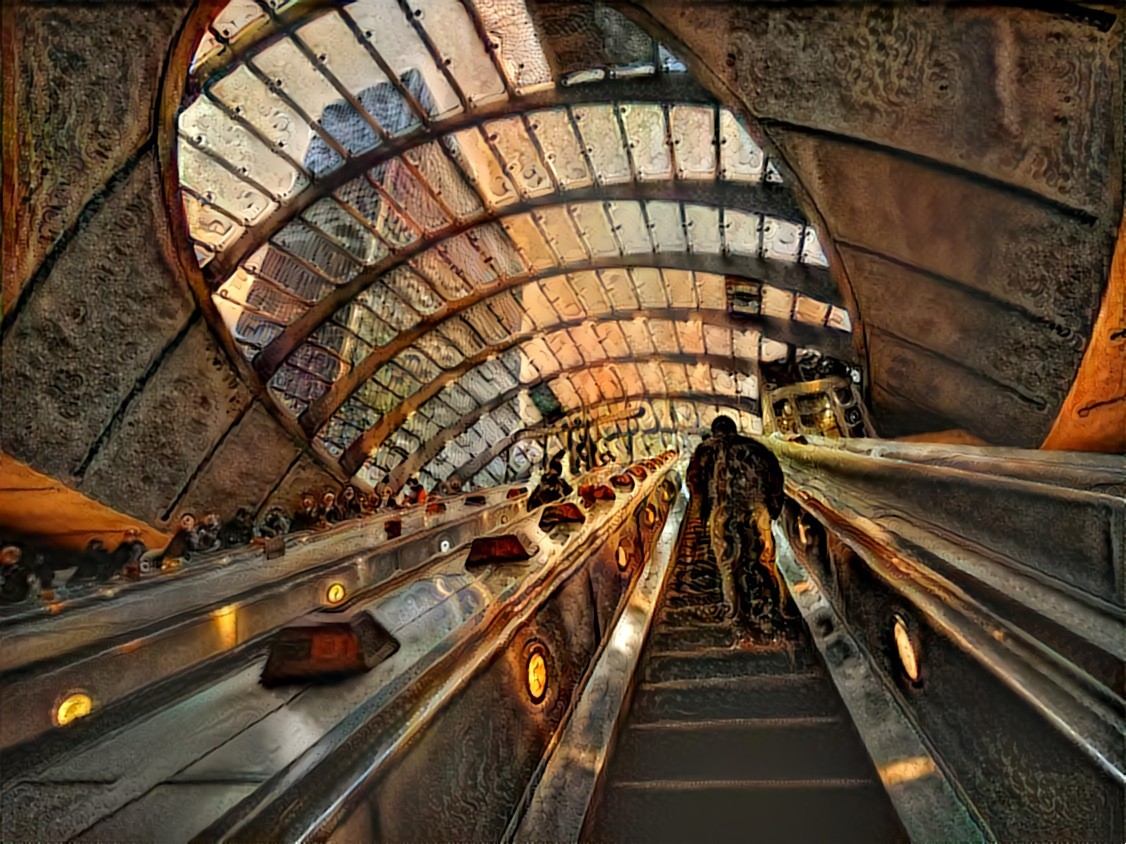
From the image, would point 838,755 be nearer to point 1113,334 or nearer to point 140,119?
point 1113,334

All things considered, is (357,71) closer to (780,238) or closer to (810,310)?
(780,238)

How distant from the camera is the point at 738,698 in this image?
3.84 metres

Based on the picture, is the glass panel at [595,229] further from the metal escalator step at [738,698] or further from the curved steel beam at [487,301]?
the metal escalator step at [738,698]

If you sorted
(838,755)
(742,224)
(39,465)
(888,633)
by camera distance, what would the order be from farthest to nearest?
(742,224) < (39,465) < (888,633) < (838,755)

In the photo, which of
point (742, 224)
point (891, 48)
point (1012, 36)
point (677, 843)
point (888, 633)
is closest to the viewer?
point (677, 843)

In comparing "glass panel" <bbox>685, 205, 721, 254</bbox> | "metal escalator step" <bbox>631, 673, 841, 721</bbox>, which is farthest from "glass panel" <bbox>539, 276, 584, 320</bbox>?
"metal escalator step" <bbox>631, 673, 841, 721</bbox>

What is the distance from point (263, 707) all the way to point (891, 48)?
667 centimetres

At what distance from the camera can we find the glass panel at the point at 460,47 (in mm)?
10016

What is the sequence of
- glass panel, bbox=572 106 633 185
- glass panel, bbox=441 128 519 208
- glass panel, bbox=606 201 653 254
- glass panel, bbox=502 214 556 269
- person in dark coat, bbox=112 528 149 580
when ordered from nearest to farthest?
person in dark coat, bbox=112 528 149 580, glass panel, bbox=572 106 633 185, glass panel, bbox=441 128 519 208, glass panel, bbox=606 201 653 254, glass panel, bbox=502 214 556 269

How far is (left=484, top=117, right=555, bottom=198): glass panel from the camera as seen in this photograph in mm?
12156

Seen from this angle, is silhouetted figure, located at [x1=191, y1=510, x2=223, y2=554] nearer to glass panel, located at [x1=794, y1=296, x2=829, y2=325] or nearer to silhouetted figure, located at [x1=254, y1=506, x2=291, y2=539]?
silhouetted figure, located at [x1=254, y1=506, x2=291, y2=539]

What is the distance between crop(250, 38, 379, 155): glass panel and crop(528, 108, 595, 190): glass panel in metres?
2.78

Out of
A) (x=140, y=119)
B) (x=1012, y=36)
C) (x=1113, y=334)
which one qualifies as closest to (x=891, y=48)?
(x=1012, y=36)

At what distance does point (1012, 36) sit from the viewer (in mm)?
5438
